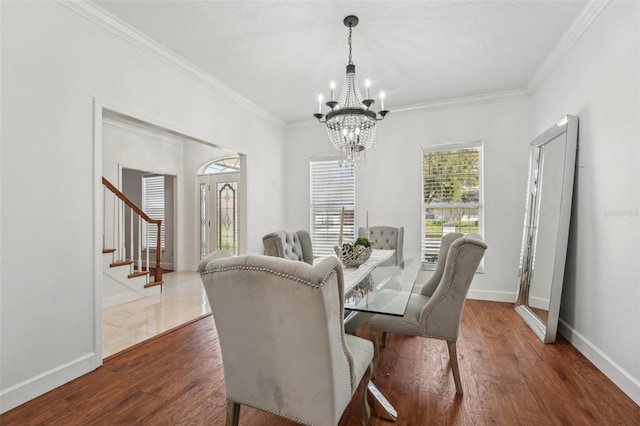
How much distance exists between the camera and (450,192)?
14.5 ft

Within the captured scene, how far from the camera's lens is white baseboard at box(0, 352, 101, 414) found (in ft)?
6.25

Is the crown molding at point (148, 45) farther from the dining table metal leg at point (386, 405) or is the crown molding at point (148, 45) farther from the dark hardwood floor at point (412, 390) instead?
the dining table metal leg at point (386, 405)

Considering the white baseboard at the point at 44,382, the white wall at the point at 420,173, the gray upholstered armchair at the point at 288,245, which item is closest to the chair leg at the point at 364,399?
the gray upholstered armchair at the point at 288,245

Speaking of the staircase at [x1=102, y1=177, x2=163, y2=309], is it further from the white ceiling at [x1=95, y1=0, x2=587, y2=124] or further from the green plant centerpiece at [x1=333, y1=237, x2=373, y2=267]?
the green plant centerpiece at [x1=333, y1=237, x2=373, y2=267]

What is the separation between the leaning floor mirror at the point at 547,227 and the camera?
2781 mm

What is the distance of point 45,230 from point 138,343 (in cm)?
134

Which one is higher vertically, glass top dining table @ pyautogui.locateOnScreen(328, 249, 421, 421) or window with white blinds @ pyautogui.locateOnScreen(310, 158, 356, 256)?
window with white blinds @ pyautogui.locateOnScreen(310, 158, 356, 256)

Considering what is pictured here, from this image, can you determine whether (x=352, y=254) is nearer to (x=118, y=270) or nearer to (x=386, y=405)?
(x=386, y=405)

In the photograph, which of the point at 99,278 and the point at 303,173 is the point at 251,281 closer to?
the point at 99,278

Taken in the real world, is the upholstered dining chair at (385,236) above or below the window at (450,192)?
below

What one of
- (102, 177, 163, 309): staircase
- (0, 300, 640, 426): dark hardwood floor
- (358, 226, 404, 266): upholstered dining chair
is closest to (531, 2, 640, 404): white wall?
(0, 300, 640, 426): dark hardwood floor

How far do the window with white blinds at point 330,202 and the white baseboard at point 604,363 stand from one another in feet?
9.61

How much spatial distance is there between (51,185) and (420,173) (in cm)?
420

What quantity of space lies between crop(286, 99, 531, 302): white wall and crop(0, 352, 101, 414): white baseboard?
11.3 feet
